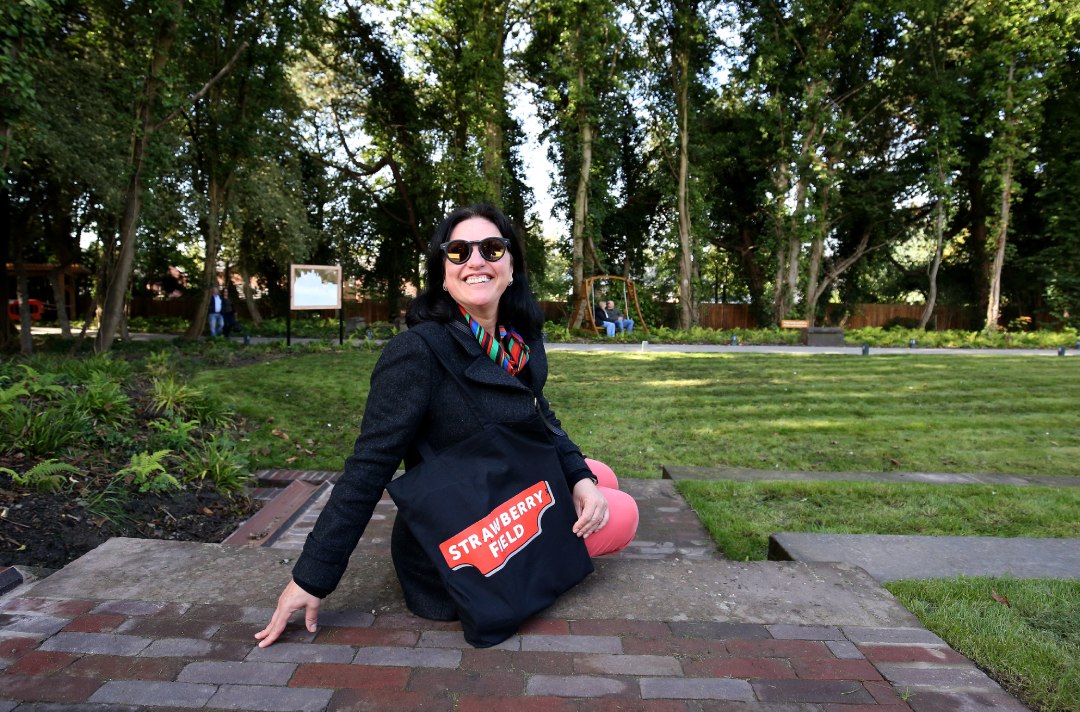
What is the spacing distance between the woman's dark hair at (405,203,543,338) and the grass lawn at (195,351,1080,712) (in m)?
1.80

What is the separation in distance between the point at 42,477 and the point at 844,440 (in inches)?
249

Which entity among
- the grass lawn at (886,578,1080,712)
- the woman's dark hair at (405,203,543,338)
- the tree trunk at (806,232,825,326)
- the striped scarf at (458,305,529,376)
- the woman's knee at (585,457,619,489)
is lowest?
the grass lawn at (886,578,1080,712)

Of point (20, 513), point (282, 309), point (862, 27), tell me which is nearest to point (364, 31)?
point (282, 309)

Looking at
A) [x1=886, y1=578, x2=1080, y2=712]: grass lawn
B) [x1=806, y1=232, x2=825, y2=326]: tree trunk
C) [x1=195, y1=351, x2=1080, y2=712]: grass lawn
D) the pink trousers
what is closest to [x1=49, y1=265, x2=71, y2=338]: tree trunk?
[x1=195, y1=351, x2=1080, y2=712]: grass lawn

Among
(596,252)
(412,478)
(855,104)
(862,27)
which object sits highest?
(862,27)

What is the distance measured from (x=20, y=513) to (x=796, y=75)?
25.4 m

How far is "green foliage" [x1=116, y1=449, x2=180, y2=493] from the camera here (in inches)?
143

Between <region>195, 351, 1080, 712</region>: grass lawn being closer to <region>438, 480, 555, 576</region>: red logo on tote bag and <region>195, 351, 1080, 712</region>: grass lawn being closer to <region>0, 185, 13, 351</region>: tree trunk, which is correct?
<region>438, 480, 555, 576</region>: red logo on tote bag

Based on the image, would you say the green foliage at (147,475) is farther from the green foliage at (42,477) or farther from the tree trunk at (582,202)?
the tree trunk at (582,202)

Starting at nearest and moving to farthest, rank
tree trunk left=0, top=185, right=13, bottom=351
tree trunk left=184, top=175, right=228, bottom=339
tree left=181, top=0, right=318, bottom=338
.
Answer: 1. tree trunk left=0, top=185, right=13, bottom=351
2. tree left=181, top=0, right=318, bottom=338
3. tree trunk left=184, top=175, right=228, bottom=339

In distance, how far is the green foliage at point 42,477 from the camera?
10.9 ft

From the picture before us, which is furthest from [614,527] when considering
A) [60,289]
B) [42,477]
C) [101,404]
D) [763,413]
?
[60,289]

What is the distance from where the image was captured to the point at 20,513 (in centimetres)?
309

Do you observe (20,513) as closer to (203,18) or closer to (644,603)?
(644,603)
